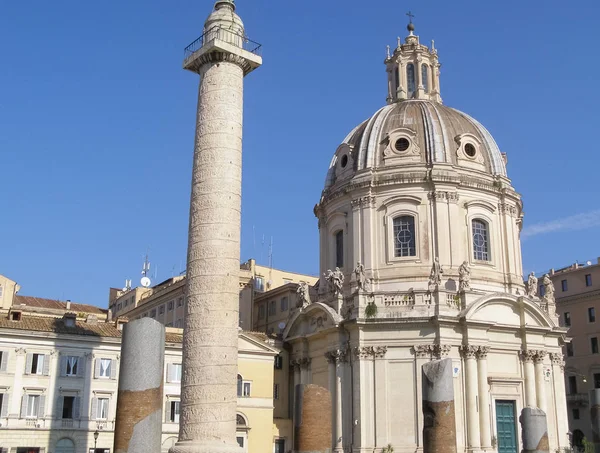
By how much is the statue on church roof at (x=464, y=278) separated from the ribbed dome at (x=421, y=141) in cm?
693

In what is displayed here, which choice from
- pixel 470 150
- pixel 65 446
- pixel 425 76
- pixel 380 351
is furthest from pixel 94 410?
pixel 425 76

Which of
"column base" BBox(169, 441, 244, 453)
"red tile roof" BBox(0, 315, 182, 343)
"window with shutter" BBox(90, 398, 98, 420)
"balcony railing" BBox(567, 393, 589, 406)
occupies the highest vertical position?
"red tile roof" BBox(0, 315, 182, 343)

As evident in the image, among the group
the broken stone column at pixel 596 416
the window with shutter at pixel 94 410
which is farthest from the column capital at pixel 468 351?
the window with shutter at pixel 94 410

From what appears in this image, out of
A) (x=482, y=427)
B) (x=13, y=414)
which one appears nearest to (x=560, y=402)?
(x=482, y=427)

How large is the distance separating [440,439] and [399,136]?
2920 cm

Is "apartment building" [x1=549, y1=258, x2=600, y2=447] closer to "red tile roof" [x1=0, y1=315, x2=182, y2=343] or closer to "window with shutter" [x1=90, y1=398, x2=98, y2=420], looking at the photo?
"red tile roof" [x1=0, y1=315, x2=182, y2=343]

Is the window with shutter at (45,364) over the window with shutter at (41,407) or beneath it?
over

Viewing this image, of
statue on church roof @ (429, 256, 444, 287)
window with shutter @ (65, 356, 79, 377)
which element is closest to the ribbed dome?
statue on church roof @ (429, 256, 444, 287)

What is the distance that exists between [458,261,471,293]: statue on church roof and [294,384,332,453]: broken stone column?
16443 millimetres

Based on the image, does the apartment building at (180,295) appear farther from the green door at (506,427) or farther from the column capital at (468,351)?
the green door at (506,427)

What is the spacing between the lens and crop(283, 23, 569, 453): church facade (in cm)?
4278

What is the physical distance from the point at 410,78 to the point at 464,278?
16968 mm

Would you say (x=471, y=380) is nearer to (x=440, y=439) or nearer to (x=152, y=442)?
(x=440, y=439)

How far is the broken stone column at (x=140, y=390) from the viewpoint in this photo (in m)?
20.8
